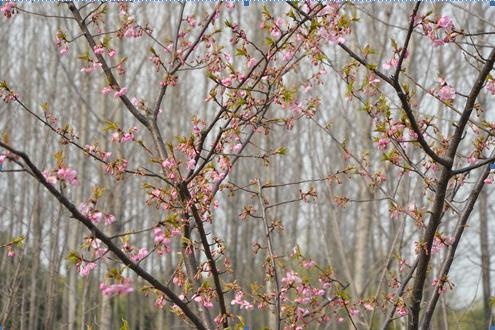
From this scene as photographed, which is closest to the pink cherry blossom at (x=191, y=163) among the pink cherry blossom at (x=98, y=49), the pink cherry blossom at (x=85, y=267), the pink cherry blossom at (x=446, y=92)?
the pink cherry blossom at (x=85, y=267)

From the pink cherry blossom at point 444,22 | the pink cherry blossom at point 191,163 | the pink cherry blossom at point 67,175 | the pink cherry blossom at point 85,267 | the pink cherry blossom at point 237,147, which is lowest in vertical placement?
the pink cherry blossom at point 85,267

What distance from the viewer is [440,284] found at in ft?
7.25

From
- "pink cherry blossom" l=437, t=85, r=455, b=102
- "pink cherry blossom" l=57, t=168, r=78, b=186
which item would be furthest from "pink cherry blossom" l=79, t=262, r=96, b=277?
"pink cherry blossom" l=437, t=85, r=455, b=102

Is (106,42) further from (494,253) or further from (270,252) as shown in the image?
(494,253)

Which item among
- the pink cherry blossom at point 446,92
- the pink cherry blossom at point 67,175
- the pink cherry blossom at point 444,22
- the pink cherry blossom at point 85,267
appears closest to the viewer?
the pink cherry blossom at point 67,175

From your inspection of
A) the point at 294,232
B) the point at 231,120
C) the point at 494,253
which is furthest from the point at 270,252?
the point at 294,232

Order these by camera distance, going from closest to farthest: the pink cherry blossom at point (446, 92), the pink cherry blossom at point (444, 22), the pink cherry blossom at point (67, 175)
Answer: the pink cherry blossom at point (67, 175), the pink cherry blossom at point (444, 22), the pink cherry blossom at point (446, 92)

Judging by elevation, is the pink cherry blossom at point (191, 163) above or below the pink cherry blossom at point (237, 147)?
below

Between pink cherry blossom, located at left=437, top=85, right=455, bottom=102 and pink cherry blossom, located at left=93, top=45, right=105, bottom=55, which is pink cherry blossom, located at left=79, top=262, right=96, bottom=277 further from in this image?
pink cherry blossom, located at left=437, top=85, right=455, bottom=102

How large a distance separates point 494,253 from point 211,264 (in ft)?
28.6

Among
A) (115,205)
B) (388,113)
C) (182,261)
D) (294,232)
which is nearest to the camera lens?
(388,113)

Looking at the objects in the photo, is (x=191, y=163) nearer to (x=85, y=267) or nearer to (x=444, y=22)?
(x=85, y=267)

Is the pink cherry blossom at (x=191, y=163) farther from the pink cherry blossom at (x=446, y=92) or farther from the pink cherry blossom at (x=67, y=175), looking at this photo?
the pink cherry blossom at (x=446, y=92)

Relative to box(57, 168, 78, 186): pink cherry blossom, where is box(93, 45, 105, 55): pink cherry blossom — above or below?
above
